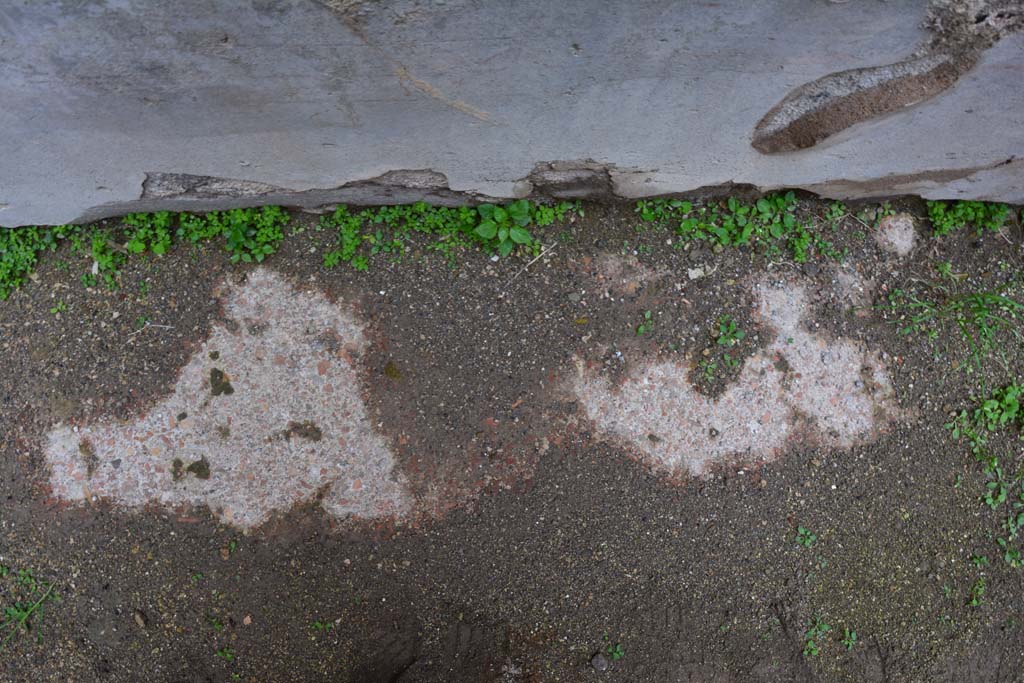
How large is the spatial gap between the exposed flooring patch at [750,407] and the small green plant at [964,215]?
695 mm

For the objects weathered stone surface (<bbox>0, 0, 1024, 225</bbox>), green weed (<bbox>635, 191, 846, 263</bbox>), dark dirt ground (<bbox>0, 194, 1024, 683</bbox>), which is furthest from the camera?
green weed (<bbox>635, 191, 846, 263</bbox>)

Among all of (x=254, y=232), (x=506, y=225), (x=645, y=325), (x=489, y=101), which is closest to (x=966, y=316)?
(x=645, y=325)

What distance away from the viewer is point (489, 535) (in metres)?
2.40

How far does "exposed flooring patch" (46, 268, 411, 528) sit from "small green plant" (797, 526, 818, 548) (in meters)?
1.56

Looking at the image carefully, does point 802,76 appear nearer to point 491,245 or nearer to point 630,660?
point 491,245

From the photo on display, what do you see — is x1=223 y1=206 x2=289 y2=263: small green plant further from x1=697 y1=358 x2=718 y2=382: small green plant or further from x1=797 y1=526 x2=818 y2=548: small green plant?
x1=797 y1=526 x2=818 y2=548: small green plant

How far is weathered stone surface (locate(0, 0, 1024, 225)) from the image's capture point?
1.76 metres

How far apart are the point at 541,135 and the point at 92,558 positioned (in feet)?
7.76

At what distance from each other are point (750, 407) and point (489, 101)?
1.54 meters

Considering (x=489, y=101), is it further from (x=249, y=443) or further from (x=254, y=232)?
(x=249, y=443)

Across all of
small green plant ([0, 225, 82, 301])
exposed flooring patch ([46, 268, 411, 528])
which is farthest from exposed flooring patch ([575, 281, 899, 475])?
small green plant ([0, 225, 82, 301])

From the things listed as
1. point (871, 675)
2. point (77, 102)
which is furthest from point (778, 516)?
point (77, 102)

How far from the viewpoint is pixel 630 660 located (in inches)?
95.1

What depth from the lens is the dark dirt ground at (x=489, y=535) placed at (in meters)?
2.37
